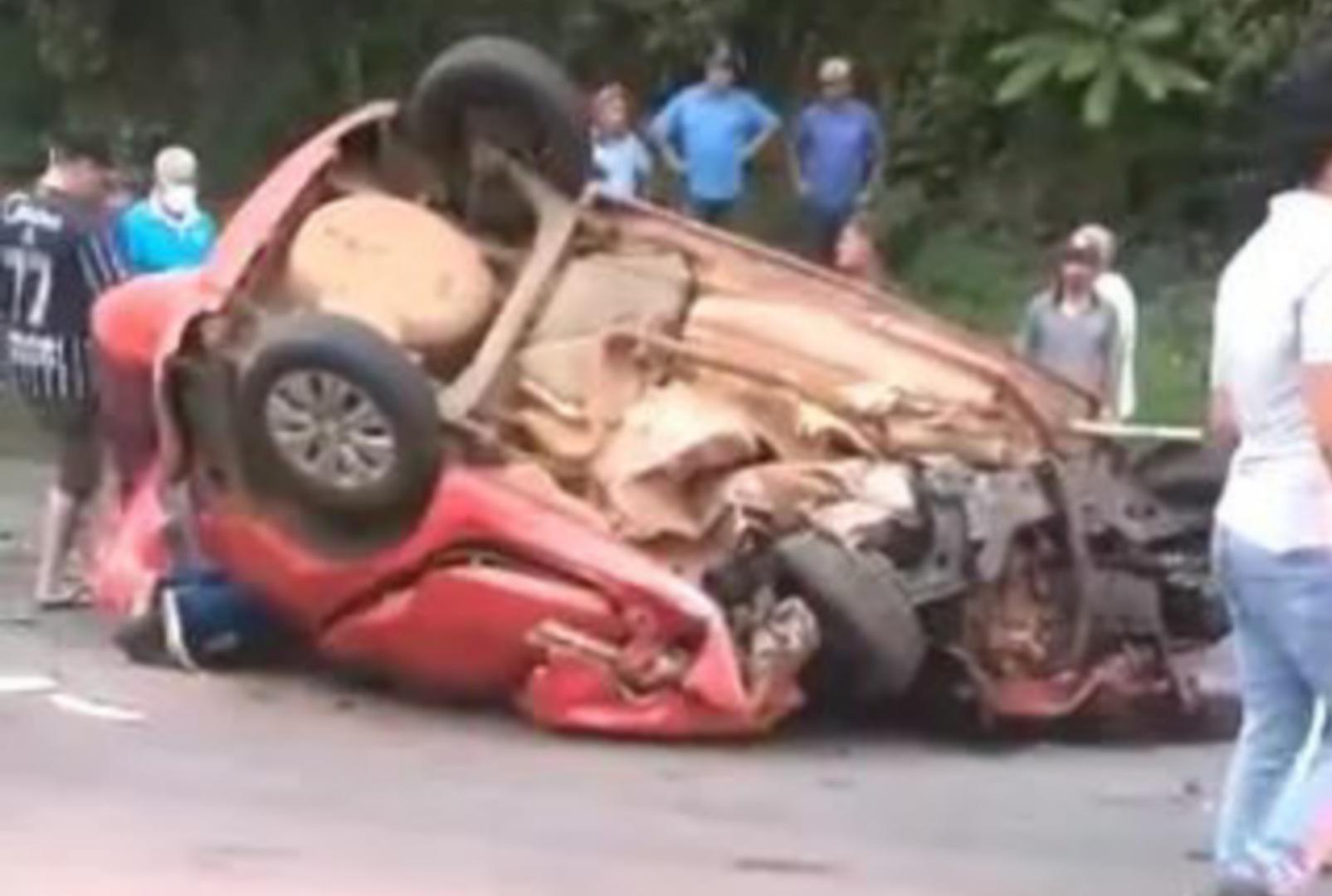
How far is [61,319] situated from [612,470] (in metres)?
2.84

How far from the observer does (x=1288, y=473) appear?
8094 mm

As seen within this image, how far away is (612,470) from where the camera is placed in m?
12.5

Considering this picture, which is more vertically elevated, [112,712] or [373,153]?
[373,153]

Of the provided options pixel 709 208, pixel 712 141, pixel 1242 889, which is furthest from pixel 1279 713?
pixel 712 141

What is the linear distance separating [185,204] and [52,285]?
134cm

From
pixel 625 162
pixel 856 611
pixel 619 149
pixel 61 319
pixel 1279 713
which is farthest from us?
pixel 619 149

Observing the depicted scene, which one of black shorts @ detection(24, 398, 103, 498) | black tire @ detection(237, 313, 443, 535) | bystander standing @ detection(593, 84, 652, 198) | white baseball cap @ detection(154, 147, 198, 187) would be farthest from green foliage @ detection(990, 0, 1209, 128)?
black tire @ detection(237, 313, 443, 535)

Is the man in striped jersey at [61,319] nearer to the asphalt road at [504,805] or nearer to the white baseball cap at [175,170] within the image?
the white baseball cap at [175,170]

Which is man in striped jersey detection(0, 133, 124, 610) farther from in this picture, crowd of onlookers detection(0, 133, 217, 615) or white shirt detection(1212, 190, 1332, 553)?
white shirt detection(1212, 190, 1332, 553)

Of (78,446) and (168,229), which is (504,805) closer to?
(78,446)

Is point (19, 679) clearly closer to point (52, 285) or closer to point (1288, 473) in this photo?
point (52, 285)

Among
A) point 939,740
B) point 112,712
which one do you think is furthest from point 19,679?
point 939,740

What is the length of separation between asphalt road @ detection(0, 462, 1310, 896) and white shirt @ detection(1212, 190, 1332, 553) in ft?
6.00

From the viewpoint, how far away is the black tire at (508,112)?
537 inches
